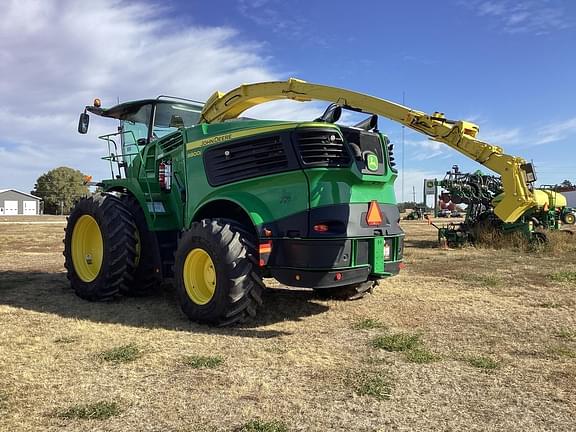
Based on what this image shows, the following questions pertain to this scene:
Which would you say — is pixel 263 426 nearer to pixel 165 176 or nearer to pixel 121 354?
pixel 121 354

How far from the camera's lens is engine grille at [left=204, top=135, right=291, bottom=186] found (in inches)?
224

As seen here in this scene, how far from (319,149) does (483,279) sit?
16.2ft

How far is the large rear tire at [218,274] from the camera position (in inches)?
216

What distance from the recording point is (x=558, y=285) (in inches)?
330

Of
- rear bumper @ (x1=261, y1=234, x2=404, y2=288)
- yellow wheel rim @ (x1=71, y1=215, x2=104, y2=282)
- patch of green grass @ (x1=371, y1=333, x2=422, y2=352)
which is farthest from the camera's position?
yellow wheel rim @ (x1=71, y1=215, x2=104, y2=282)

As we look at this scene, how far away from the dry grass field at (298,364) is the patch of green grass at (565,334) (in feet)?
0.15

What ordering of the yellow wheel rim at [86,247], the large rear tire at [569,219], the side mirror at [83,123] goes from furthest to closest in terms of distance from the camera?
1. the large rear tire at [569,219]
2. the side mirror at [83,123]
3. the yellow wheel rim at [86,247]

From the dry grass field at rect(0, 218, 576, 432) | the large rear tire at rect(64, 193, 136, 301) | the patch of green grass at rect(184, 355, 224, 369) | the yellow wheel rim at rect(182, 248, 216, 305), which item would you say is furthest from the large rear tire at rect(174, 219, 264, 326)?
the large rear tire at rect(64, 193, 136, 301)

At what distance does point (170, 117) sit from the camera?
8.32m

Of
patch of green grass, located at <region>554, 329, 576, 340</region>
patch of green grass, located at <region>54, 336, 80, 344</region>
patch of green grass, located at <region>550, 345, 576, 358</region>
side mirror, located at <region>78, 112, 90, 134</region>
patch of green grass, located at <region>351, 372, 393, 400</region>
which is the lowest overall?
patch of green grass, located at <region>351, 372, 393, 400</region>

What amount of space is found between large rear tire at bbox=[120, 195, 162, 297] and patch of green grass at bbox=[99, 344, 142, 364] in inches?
88.7

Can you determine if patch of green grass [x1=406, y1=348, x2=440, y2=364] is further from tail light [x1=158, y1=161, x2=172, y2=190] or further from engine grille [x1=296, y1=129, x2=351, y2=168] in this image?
tail light [x1=158, y1=161, x2=172, y2=190]

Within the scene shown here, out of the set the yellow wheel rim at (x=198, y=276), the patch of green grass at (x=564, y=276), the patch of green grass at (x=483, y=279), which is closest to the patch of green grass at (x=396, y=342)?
the yellow wheel rim at (x=198, y=276)

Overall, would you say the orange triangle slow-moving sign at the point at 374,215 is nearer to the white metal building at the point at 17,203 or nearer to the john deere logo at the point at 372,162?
the john deere logo at the point at 372,162
